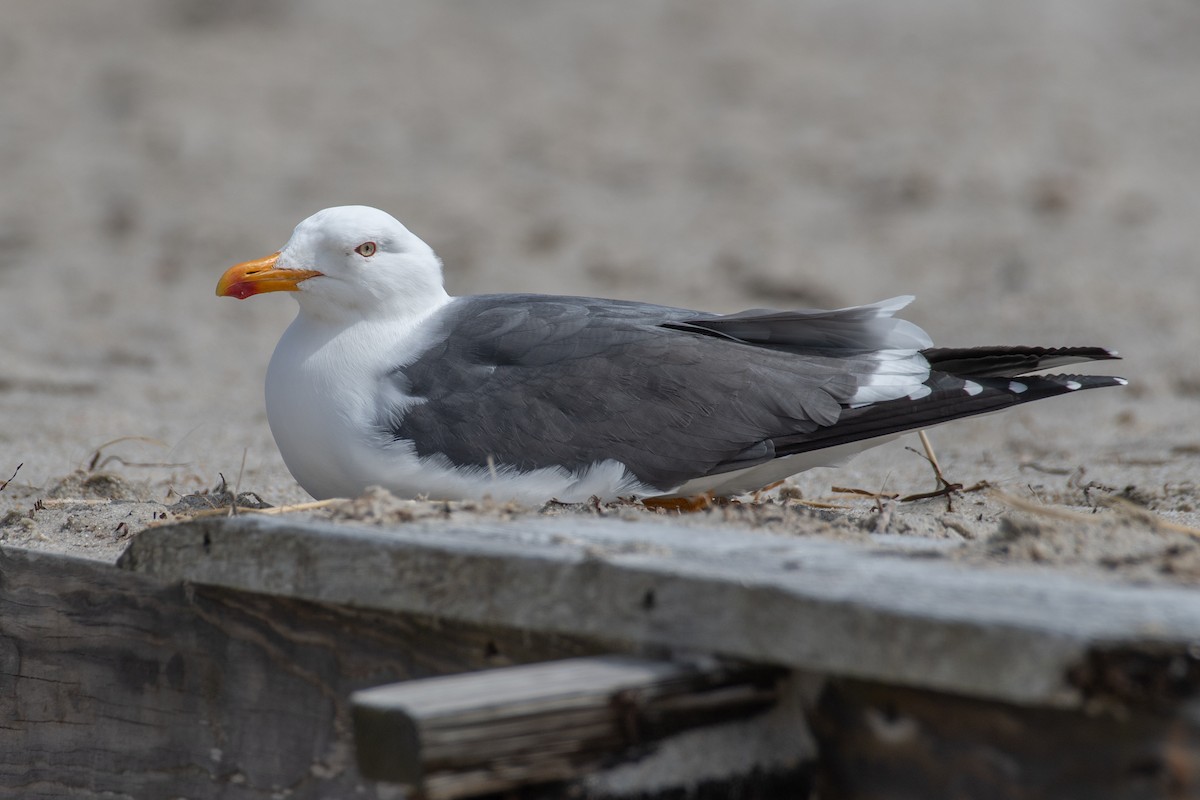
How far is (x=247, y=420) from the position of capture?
19.1ft

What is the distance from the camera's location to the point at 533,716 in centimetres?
201

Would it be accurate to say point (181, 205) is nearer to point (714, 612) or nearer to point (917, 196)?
point (917, 196)

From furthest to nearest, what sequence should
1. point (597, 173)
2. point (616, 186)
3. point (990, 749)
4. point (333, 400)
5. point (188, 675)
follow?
point (597, 173)
point (616, 186)
point (333, 400)
point (188, 675)
point (990, 749)

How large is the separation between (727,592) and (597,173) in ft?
25.4

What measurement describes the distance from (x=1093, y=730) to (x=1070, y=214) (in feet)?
22.9

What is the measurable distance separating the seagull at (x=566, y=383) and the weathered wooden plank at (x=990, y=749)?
1222 mm

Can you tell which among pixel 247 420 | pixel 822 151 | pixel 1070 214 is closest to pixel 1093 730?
pixel 247 420

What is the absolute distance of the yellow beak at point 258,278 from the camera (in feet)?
11.3

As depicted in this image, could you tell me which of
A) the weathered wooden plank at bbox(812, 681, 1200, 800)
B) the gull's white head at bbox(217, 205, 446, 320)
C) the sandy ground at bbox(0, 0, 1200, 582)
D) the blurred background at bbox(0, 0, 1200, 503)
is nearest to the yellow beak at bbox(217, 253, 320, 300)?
the gull's white head at bbox(217, 205, 446, 320)

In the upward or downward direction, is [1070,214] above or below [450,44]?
below

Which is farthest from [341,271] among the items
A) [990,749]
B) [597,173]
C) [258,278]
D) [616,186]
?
[597,173]

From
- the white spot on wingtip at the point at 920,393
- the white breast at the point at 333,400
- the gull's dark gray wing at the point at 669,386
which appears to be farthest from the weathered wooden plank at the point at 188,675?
the white spot on wingtip at the point at 920,393

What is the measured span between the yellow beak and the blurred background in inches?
44.7

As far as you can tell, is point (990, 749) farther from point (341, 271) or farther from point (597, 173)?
point (597, 173)
